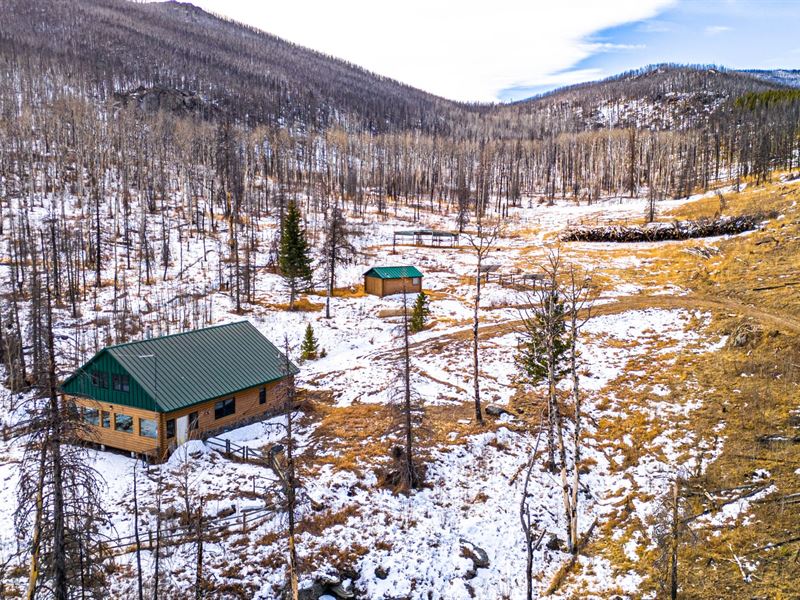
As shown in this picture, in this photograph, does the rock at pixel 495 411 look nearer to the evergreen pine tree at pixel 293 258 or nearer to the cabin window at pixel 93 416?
the cabin window at pixel 93 416

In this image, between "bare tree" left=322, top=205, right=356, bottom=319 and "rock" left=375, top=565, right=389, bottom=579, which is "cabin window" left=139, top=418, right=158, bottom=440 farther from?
"bare tree" left=322, top=205, right=356, bottom=319

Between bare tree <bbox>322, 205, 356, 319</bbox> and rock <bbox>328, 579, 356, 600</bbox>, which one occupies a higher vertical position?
bare tree <bbox>322, 205, 356, 319</bbox>

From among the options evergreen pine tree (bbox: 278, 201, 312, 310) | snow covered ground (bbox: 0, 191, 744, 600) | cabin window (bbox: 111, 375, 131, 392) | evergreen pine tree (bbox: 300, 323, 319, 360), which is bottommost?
snow covered ground (bbox: 0, 191, 744, 600)

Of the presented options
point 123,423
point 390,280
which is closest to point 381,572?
point 123,423

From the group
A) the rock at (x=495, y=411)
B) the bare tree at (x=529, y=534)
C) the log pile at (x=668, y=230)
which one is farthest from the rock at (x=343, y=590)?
the log pile at (x=668, y=230)

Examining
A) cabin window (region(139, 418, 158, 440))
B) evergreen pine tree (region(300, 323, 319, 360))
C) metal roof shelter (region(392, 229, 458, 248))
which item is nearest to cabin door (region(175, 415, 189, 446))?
cabin window (region(139, 418, 158, 440))

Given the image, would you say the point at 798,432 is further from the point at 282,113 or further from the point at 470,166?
the point at 282,113

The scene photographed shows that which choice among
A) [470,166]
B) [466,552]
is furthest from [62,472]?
[470,166]

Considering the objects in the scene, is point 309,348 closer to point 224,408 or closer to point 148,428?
point 224,408
